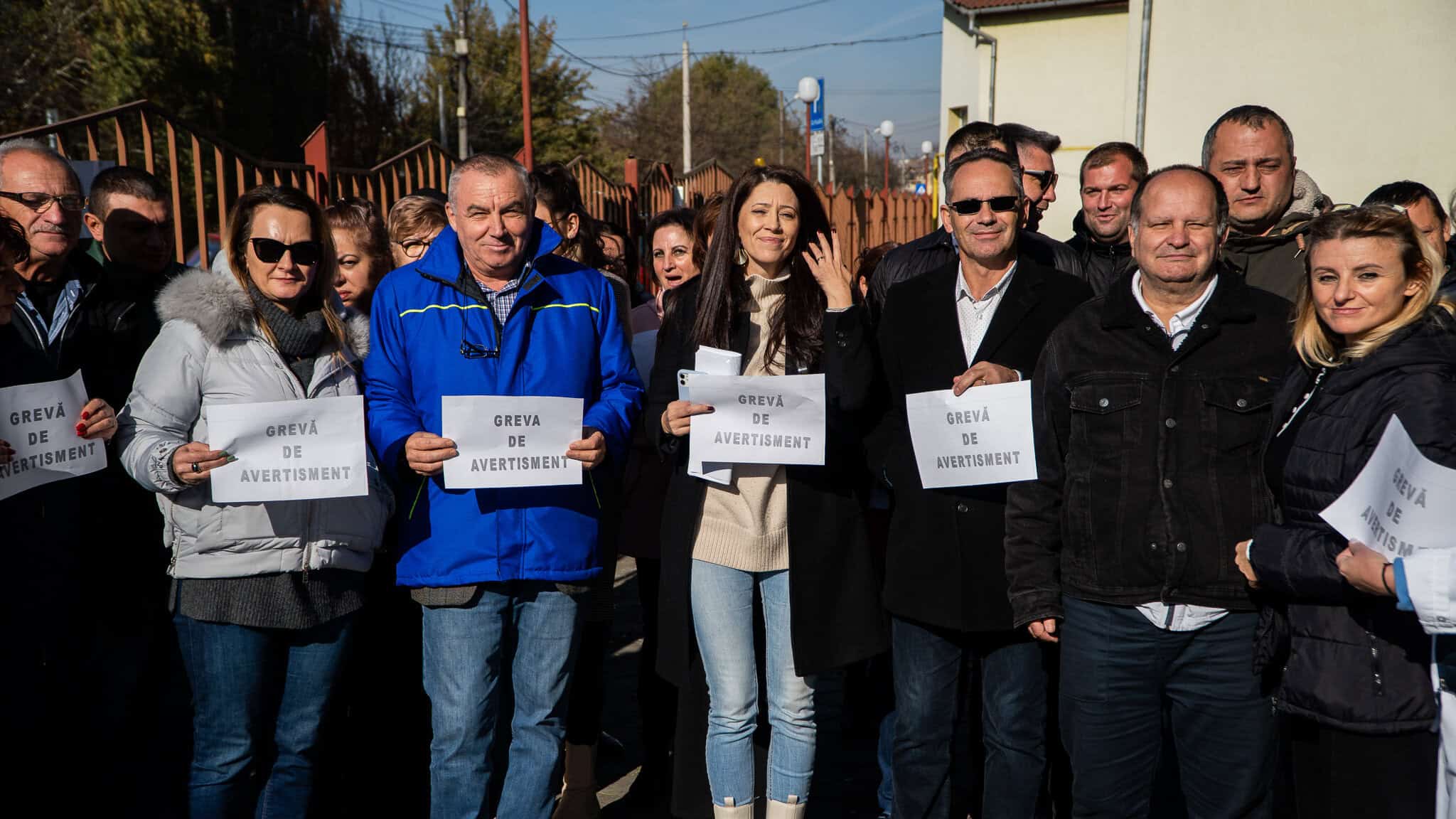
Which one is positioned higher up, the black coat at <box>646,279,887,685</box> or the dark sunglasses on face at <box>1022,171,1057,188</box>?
the dark sunglasses on face at <box>1022,171,1057,188</box>

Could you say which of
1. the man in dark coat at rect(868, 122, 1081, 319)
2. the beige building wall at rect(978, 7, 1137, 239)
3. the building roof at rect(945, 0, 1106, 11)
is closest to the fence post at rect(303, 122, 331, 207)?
the man in dark coat at rect(868, 122, 1081, 319)

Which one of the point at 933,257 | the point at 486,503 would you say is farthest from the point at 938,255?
the point at 486,503

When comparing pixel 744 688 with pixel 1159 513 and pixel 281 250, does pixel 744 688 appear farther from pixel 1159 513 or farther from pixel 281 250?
pixel 281 250

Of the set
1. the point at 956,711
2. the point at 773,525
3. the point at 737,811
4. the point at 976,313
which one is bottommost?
the point at 737,811

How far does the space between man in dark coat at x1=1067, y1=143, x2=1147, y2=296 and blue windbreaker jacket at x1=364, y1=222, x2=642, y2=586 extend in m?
2.37

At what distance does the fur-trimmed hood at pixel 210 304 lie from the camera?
134 inches

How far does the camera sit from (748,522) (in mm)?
3834

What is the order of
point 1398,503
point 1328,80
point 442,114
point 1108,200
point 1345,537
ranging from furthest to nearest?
point 442,114 → point 1328,80 → point 1108,200 → point 1345,537 → point 1398,503

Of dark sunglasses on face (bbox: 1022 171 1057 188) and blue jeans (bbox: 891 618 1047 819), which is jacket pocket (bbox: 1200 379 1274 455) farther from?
dark sunglasses on face (bbox: 1022 171 1057 188)

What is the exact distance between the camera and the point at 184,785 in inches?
152

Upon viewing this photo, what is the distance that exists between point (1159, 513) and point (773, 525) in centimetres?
127

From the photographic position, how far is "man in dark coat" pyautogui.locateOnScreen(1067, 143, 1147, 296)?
4.87m

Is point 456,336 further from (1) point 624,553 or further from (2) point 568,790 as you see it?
(2) point 568,790

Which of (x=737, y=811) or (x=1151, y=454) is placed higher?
(x=1151, y=454)
